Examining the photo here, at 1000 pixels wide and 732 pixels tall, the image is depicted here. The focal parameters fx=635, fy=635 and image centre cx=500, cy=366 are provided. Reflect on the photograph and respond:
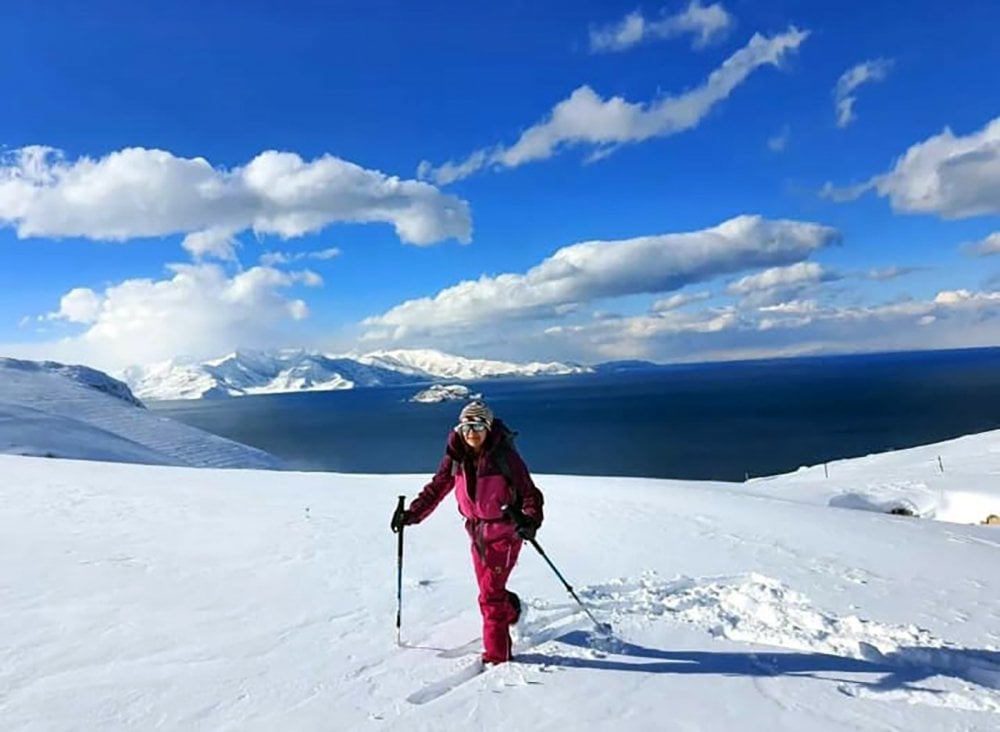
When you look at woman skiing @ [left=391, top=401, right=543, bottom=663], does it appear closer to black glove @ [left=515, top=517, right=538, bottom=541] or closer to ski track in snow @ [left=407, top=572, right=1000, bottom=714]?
black glove @ [left=515, top=517, right=538, bottom=541]

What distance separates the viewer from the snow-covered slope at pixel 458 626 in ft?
14.3

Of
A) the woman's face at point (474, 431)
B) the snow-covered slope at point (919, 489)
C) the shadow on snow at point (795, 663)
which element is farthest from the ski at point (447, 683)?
the snow-covered slope at point (919, 489)

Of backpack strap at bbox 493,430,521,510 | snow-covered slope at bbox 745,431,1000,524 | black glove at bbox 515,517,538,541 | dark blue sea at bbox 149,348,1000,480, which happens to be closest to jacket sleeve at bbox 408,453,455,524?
backpack strap at bbox 493,430,521,510

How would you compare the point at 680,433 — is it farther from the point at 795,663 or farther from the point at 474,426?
the point at 474,426

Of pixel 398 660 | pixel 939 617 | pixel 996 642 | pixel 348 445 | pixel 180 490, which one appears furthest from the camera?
pixel 348 445

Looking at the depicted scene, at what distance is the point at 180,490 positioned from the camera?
1301 cm

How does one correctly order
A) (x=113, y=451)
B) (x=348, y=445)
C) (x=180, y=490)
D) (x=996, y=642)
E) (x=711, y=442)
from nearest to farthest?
(x=996, y=642) < (x=180, y=490) < (x=113, y=451) < (x=711, y=442) < (x=348, y=445)

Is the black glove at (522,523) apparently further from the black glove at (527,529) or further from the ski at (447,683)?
the ski at (447,683)

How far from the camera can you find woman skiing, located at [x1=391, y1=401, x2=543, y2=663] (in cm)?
505

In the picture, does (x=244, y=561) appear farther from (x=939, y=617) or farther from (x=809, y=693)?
(x=939, y=617)

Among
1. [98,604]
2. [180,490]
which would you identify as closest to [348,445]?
[180,490]

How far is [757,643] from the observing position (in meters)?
5.57

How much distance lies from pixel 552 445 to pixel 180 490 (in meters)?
86.7

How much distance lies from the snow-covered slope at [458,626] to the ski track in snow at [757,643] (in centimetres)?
3
